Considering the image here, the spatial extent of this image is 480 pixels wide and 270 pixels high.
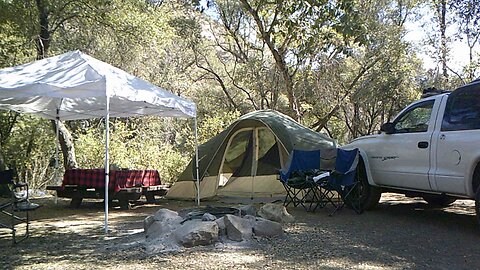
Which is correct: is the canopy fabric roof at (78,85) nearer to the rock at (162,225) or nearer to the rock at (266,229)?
the rock at (162,225)

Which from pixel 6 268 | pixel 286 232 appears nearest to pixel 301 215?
pixel 286 232

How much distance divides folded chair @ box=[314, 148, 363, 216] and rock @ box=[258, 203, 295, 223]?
3.30ft

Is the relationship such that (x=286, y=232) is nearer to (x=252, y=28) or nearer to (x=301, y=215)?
(x=301, y=215)

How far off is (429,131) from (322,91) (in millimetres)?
10646

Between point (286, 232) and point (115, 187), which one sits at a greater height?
point (115, 187)

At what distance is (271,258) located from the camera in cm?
430

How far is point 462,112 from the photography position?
17.5 ft

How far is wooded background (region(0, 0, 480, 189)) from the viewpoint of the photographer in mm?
10555

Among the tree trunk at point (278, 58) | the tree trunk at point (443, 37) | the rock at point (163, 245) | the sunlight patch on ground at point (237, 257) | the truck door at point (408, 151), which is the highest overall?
the tree trunk at point (443, 37)

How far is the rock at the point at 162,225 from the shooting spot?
5.06 m

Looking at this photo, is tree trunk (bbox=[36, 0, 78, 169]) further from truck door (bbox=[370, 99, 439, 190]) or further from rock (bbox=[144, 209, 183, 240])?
truck door (bbox=[370, 99, 439, 190])

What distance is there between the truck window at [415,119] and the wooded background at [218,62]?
61.1 inches

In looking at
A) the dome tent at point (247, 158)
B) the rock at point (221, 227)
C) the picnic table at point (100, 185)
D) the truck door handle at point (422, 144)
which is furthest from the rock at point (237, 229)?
the dome tent at point (247, 158)

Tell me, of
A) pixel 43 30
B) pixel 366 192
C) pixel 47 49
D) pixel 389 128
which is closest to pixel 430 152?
pixel 389 128
